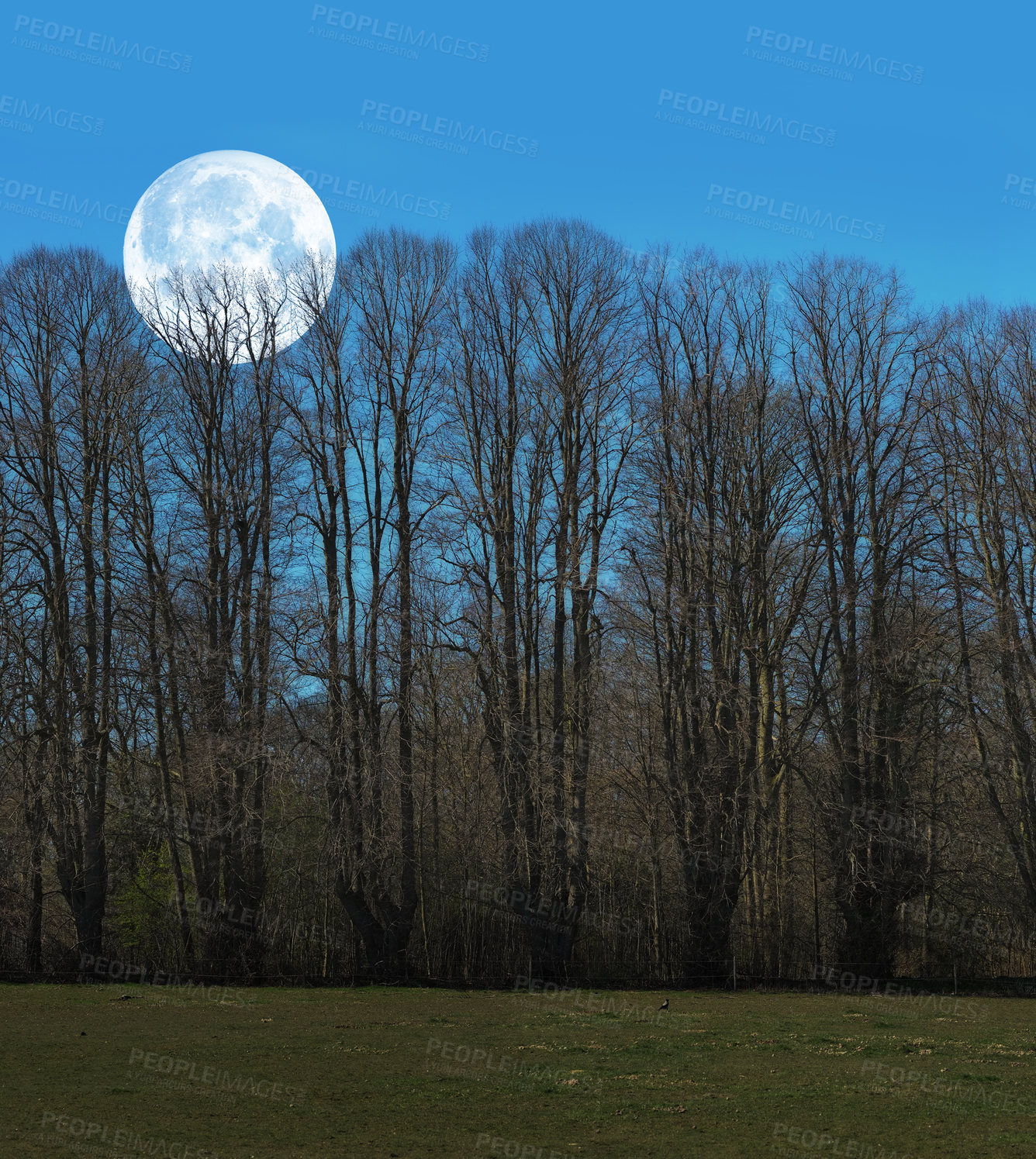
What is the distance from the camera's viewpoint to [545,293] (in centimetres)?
2745

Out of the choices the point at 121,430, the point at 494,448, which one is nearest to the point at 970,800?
the point at 494,448

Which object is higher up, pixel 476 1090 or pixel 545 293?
pixel 545 293

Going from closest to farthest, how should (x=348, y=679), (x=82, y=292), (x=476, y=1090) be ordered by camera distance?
(x=476, y=1090) < (x=348, y=679) < (x=82, y=292)

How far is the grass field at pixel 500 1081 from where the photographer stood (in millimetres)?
9086

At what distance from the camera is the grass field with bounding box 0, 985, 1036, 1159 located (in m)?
9.09

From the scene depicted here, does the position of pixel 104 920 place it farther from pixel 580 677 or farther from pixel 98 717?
pixel 580 677

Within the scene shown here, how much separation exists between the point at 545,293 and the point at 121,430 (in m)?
10.9

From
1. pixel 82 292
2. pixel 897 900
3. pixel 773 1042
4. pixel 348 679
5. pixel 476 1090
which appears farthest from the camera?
pixel 82 292

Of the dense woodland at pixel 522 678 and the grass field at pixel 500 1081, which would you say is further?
the dense woodland at pixel 522 678

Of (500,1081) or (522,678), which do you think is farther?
(522,678)

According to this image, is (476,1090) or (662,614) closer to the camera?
(476,1090)

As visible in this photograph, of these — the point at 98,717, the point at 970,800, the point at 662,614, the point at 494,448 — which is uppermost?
the point at 494,448

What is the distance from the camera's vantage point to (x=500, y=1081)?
1174 centimetres

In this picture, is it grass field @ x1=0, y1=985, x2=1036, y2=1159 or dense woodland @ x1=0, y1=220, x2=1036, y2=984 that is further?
dense woodland @ x1=0, y1=220, x2=1036, y2=984
